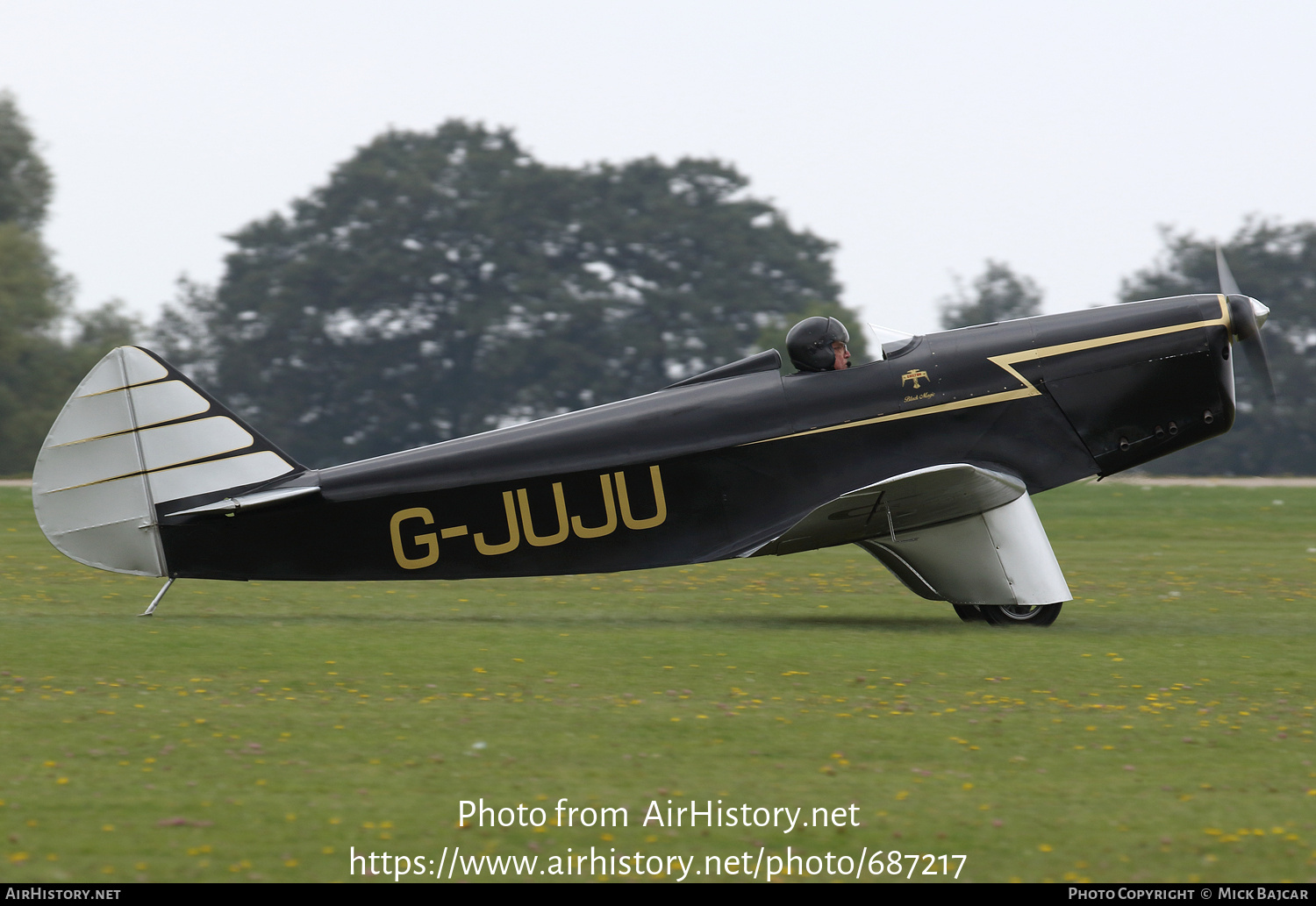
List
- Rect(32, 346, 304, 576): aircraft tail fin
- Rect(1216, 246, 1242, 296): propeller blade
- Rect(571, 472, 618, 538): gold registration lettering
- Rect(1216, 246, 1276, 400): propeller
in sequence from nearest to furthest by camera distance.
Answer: Rect(32, 346, 304, 576): aircraft tail fin, Rect(571, 472, 618, 538): gold registration lettering, Rect(1216, 246, 1276, 400): propeller, Rect(1216, 246, 1242, 296): propeller blade

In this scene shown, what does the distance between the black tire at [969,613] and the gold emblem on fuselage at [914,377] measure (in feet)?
6.45

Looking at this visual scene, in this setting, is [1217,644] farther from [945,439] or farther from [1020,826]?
[1020,826]

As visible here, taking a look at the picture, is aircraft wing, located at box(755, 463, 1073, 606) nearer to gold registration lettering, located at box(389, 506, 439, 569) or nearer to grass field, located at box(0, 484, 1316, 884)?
grass field, located at box(0, 484, 1316, 884)

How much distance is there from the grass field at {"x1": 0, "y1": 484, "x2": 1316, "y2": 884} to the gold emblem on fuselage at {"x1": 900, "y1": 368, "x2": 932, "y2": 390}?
80.9 inches

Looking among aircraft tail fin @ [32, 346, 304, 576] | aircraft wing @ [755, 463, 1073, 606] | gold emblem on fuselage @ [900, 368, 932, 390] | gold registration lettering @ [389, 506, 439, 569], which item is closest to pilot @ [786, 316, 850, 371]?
gold emblem on fuselage @ [900, 368, 932, 390]

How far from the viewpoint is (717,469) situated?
11289 millimetres

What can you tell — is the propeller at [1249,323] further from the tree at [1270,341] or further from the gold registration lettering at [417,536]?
the tree at [1270,341]

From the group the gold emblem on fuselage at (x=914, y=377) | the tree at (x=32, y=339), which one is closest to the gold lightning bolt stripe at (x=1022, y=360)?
the gold emblem on fuselage at (x=914, y=377)

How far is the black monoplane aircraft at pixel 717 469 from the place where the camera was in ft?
35.7

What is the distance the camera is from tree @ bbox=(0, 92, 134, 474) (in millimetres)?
50750

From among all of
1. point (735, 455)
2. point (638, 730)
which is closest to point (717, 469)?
point (735, 455)

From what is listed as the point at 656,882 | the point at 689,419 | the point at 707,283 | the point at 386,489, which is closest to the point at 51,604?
the point at 386,489

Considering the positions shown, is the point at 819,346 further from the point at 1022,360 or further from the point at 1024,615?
the point at 1024,615

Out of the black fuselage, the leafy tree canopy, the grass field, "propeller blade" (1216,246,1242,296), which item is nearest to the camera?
the grass field
